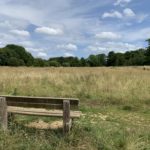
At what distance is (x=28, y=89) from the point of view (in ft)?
46.0

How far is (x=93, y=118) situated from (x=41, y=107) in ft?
8.72

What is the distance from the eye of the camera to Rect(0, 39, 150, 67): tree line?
3506 inches

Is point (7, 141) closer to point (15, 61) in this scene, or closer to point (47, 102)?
point (47, 102)

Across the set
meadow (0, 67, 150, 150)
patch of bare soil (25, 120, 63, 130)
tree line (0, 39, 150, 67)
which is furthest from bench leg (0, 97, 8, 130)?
tree line (0, 39, 150, 67)

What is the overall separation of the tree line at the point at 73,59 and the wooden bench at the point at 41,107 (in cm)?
8236

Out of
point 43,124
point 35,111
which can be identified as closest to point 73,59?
point 43,124

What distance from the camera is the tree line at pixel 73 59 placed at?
3506 inches

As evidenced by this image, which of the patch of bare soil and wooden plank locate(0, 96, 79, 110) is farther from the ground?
wooden plank locate(0, 96, 79, 110)

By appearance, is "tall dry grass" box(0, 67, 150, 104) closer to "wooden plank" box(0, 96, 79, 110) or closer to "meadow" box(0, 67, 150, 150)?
"meadow" box(0, 67, 150, 150)

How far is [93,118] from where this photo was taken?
8328 mm

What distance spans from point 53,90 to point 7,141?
914 centimetres

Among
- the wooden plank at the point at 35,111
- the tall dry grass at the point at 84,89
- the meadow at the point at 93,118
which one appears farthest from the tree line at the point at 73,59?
the wooden plank at the point at 35,111

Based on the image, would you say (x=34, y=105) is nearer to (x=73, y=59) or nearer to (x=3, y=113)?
(x=3, y=113)

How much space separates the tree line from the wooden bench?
270 feet
